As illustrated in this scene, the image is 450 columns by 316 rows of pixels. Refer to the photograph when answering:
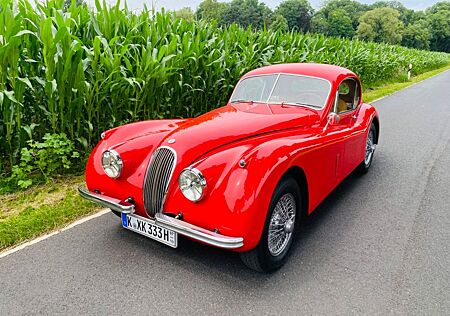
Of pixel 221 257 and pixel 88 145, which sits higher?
pixel 88 145

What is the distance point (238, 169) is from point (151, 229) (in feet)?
2.79

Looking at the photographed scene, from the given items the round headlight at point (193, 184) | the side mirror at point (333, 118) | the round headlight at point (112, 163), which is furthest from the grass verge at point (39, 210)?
the side mirror at point (333, 118)

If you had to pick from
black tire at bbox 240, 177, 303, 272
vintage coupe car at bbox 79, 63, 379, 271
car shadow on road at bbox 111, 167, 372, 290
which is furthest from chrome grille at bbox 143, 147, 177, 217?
black tire at bbox 240, 177, 303, 272

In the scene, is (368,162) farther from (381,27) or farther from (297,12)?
(297,12)

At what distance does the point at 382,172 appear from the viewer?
16.4ft

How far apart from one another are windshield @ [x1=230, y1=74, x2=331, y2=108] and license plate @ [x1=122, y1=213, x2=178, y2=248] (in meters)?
1.98

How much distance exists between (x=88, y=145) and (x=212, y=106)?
9.37 ft

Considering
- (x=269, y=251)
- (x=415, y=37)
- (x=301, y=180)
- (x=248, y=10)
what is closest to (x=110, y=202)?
(x=269, y=251)

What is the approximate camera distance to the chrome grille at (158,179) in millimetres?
2613

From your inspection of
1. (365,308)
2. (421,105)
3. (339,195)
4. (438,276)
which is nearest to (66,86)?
(339,195)

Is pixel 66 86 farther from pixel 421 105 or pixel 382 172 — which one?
pixel 421 105

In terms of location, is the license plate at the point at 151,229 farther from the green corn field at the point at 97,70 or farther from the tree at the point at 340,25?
the tree at the point at 340,25

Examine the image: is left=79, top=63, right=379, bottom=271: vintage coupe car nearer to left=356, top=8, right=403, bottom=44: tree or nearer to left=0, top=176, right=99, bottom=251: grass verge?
left=0, top=176, right=99, bottom=251: grass verge

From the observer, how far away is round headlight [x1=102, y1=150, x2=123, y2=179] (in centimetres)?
282
